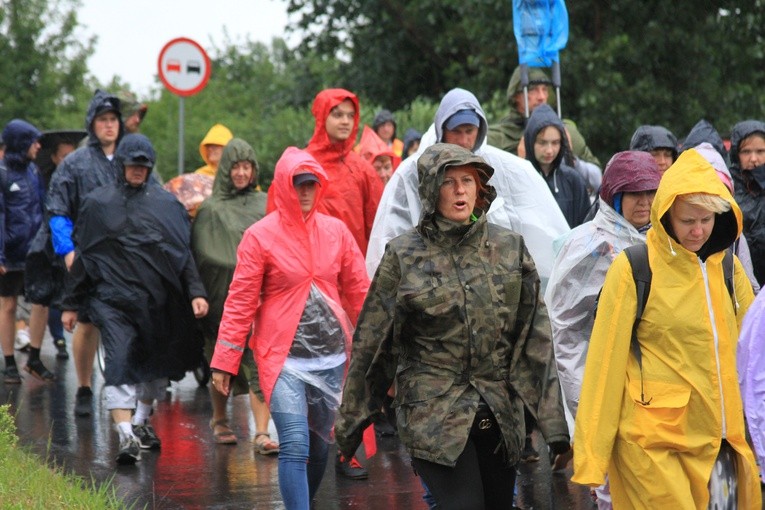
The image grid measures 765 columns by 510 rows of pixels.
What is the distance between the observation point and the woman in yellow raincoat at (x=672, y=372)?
542cm

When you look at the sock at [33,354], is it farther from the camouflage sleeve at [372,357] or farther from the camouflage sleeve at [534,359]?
the camouflage sleeve at [534,359]

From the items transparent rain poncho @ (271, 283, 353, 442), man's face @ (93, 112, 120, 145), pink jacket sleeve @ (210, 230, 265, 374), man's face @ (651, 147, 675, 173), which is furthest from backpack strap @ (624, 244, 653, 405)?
man's face @ (93, 112, 120, 145)

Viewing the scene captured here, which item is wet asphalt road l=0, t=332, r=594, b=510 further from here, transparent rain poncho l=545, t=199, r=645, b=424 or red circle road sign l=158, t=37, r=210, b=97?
red circle road sign l=158, t=37, r=210, b=97

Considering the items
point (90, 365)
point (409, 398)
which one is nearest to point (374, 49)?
point (90, 365)

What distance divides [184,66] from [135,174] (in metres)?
7.21

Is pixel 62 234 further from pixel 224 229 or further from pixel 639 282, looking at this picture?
pixel 639 282

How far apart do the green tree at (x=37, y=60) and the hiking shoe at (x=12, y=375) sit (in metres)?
20.0

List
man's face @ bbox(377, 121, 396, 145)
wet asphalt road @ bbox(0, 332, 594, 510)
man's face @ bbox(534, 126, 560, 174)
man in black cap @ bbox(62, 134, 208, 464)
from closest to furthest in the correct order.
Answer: wet asphalt road @ bbox(0, 332, 594, 510) → man's face @ bbox(534, 126, 560, 174) → man in black cap @ bbox(62, 134, 208, 464) → man's face @ bbox(377, 121, 396, 145)

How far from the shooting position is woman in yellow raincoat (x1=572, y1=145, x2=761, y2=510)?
17.8ft

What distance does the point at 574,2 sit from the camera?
Answer: 820 inches

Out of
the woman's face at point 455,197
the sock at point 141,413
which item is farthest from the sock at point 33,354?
the woman's face at point 455,197

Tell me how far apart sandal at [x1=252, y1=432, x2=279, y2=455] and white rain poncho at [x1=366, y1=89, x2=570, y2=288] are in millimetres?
2103

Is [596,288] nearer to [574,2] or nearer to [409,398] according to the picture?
[409,398]

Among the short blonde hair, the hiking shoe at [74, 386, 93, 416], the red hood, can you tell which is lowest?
the hiking shoe at [74, 386, 93, 416]
